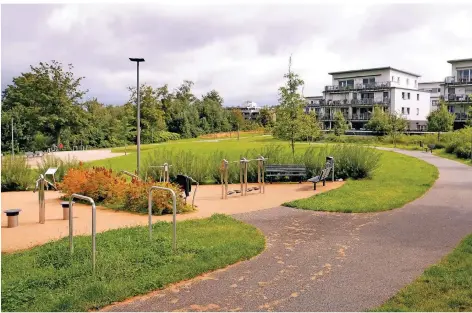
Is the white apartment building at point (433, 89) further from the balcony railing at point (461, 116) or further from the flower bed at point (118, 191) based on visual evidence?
the flower bed at point (118, 191)

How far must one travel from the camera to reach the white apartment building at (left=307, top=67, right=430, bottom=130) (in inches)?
2431

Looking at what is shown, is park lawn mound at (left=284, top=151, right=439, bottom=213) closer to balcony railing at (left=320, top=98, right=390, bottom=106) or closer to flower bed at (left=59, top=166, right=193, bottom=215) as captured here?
flower bed at (left=59, top=166, right=193, bottom=215)

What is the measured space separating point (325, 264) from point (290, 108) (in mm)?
17189

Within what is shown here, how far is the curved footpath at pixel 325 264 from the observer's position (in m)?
5.05

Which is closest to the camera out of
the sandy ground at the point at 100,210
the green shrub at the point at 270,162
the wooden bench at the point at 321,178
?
the sandy ground at the point at 100,210

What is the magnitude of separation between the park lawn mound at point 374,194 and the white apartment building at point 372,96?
45.0m

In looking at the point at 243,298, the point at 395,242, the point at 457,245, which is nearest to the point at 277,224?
the point at 395,242

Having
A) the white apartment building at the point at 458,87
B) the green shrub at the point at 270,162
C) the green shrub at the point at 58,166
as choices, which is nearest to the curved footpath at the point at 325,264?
the green shrub at the point at 270,162

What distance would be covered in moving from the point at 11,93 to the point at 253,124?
44148 mm

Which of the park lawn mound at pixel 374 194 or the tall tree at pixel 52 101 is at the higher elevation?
the tall tree at pixel 52 101

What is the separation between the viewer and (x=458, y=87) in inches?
2363

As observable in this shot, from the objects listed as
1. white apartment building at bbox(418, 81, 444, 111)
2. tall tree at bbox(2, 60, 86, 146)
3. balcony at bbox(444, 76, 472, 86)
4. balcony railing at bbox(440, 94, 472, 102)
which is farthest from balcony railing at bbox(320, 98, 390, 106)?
tall tree at bbox(2, 60, 86, 146)

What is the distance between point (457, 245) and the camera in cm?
745

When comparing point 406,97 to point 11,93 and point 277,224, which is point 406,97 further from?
point 277,224
